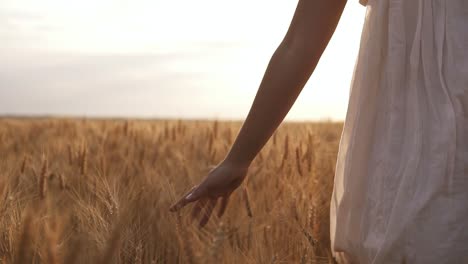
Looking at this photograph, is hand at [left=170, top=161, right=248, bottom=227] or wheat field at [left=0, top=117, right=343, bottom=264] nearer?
wheat field at [left=0, top=117, right=343, bottom=264]

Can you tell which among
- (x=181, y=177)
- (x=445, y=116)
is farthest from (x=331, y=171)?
(x=445, y=116)

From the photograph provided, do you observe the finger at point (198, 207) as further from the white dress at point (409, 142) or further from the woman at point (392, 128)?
the white dress at point (409, 142)

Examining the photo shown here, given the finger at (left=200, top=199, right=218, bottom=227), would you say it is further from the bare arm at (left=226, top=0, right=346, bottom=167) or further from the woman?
the bare arm at (left=226, top=0, right=346, bottom=167)

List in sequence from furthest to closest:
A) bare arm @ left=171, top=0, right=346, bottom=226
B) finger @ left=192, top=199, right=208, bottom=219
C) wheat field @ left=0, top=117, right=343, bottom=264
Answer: finger @ left=192, top=199, right=208, bottom=219
bare arm @ left=171, top=0, right=346, bottom=226
wheat field @ left=0, top=117, right=343, bottom=264

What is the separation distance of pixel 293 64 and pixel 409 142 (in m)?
0.22

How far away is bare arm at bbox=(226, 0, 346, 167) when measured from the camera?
108 cm

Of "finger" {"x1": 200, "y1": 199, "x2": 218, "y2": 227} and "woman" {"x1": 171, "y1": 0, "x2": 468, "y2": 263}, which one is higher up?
"woman" {"x1": 171, "y1": 0, "x2": 468, "y2": 263}

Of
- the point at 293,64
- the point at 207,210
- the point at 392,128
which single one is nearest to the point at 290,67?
the point at 293,64

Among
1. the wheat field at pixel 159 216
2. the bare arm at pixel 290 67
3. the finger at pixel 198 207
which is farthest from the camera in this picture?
the finger at pixel 198 207

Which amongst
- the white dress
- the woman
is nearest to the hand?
the woman

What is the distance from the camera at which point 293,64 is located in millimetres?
1080

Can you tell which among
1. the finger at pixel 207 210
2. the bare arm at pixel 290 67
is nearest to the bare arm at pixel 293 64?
the bare arm at pixel 290 67

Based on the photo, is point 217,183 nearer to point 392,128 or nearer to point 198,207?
point 198,207

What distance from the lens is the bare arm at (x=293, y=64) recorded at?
3.53 feet
